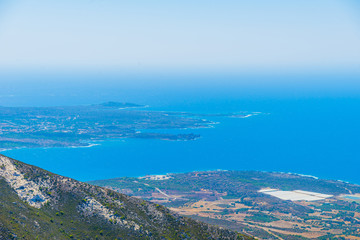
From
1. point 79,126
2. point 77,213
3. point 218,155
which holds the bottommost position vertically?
point 218,155

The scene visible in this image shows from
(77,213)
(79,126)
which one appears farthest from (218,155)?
(77,213)

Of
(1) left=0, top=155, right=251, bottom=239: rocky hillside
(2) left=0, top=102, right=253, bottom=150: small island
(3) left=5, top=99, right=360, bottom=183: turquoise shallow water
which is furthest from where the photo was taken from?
(2) left=0, top=102, right=253, bottom=150: small island

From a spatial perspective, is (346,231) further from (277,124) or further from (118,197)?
(277,124)

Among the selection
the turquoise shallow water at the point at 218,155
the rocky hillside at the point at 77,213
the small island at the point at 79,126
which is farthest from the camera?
the small island at the point at 79,126

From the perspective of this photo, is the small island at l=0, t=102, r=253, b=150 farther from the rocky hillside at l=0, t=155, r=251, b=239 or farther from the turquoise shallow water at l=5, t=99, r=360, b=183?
the rocky hillside at l=0, t=155, r=251, b=239

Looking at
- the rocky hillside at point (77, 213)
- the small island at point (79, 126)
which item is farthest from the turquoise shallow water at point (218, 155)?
the rocky hillside at point (77, 213)

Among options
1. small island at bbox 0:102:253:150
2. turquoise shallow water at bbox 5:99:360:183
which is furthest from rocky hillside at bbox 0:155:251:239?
small island at bbox 0:102:253:150

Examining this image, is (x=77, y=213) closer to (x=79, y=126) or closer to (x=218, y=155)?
(x=218, y=155)

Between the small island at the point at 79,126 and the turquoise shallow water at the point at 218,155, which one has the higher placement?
the small island at the point at 79,126

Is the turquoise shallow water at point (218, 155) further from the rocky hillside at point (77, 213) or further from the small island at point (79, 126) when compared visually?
the rocky hillside at point (77, 213)
